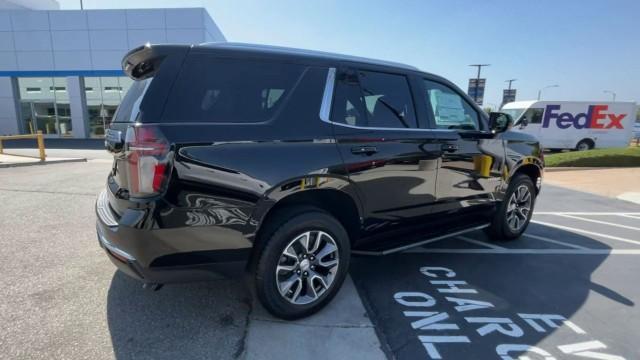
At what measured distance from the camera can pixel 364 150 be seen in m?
2.93

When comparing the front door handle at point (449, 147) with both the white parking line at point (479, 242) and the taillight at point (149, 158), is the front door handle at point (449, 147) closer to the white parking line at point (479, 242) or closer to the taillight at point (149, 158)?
the white parking line at point (479, 242)

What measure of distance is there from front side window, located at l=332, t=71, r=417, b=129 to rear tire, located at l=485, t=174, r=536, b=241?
1.93m

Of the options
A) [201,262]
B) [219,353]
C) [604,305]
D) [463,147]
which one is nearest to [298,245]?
[201,262]

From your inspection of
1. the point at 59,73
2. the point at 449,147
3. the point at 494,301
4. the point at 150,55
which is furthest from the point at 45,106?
the point at 494,301

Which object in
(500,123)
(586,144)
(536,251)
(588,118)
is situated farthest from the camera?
(586,144)

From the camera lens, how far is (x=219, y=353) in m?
2.36

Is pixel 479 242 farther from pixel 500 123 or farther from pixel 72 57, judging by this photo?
pixel 72 57

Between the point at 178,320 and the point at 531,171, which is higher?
the point at 531,171

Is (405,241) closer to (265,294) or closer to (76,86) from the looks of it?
(265,294)

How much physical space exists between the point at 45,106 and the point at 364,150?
28447mm

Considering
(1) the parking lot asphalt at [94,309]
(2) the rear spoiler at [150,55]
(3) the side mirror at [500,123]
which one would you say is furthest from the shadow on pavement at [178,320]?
(3) the side mirror at [500,123]

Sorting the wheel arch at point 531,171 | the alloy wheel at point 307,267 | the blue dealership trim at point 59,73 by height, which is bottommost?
the alloy wheel at point 307,267

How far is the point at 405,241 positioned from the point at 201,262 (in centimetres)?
186

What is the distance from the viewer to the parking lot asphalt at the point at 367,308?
244cm
